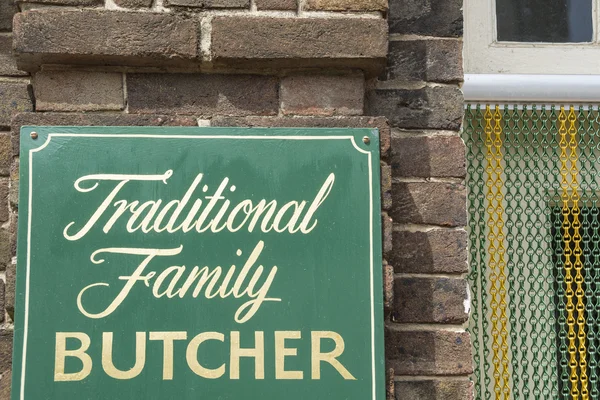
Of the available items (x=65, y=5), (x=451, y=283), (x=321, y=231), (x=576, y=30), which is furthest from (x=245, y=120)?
(x=576, y=30)

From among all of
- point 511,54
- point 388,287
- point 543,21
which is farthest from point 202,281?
point 543,21

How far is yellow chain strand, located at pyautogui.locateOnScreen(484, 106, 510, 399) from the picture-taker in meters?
1.77

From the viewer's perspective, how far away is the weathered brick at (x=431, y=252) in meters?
1.63

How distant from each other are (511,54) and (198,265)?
1.01m

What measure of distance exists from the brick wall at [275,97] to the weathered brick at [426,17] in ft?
0.46

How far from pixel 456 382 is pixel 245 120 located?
645 mm

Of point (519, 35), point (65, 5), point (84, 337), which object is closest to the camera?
point (84, 337)

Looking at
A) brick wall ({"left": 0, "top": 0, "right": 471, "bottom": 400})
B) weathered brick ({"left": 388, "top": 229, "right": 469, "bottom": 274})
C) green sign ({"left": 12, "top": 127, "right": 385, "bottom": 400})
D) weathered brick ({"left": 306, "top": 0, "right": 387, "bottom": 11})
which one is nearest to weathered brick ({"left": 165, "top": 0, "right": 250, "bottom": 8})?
brick wall ({"left": 0, "top": 0, "right": 471, "bottom": 400})

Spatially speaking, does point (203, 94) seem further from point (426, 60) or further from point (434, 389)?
point (434, 389)

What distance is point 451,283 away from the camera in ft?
5.34

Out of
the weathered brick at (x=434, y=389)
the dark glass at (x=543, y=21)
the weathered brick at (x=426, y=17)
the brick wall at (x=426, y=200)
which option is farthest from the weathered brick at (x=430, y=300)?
the dark glass at (x=543, y=21)

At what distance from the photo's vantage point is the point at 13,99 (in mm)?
1630

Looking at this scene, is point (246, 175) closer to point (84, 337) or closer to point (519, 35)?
point (84, 337)

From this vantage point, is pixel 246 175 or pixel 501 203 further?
pixel 501 203
